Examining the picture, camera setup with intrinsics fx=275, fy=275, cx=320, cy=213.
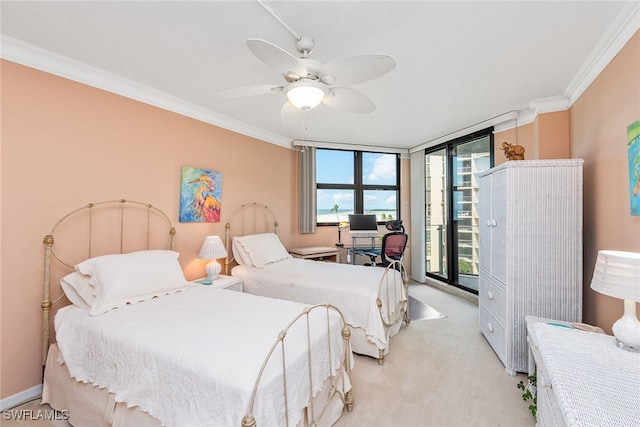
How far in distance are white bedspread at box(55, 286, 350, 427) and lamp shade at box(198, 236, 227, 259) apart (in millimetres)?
970

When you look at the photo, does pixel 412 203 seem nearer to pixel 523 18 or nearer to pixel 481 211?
pixel 481 211

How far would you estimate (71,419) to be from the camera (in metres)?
1.68

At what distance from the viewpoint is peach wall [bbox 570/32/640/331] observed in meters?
1.72

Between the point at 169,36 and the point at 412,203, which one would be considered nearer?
the point at 169,36

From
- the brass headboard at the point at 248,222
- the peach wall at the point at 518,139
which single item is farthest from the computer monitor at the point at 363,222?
the peach wall at the point at 518,139

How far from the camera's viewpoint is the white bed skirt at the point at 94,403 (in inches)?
56.4

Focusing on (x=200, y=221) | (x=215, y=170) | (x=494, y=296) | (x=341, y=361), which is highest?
(x=215, y=170)

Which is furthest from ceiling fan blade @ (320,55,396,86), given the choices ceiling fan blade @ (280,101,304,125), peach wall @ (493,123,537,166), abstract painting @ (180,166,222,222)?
peach wall @ (493,123,537,166)

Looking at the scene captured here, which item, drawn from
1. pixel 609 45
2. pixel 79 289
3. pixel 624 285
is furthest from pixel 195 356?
pixel 609 45

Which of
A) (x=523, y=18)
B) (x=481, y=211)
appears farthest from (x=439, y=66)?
(x=481, y=211)

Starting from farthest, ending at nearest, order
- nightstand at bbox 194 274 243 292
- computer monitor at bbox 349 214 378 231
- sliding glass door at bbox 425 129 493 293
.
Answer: computer monitor at bbox 349 214 378 231 → sliding glass door at bbox 425 129 493 293 → nightstand at bbox 194 274 243 292

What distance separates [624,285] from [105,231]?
11.3ft

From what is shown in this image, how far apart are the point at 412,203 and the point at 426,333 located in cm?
268

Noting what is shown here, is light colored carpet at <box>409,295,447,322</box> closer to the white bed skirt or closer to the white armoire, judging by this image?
the white armoire
